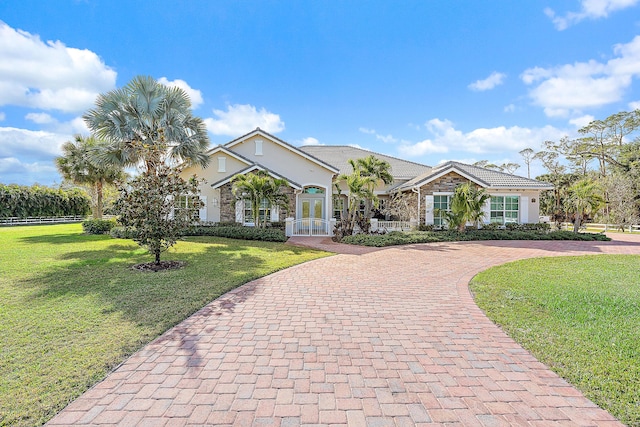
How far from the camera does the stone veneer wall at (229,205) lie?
21.1 m

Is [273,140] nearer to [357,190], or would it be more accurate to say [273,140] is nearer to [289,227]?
[289,227]

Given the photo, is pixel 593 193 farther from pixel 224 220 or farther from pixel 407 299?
pixel 224 220

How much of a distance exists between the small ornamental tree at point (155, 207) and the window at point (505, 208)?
2133 cm

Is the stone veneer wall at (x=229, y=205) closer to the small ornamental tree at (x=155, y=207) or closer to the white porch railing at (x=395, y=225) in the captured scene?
the white porch railing at (x=395, y=225)

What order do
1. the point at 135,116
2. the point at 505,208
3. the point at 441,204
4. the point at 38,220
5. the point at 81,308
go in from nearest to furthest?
1. the point at 81,308
2. the point at 135,116
3. the point at 441,204
4. the point at 505,208
5. the point at 38,220

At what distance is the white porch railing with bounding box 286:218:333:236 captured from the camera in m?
19.5

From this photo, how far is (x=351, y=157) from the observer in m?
29.4

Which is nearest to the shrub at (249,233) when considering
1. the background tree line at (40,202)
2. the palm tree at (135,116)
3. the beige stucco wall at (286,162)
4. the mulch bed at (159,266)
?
the palm tree at (135,116)

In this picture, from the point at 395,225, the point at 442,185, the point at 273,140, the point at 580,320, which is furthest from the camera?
the point at 273,140

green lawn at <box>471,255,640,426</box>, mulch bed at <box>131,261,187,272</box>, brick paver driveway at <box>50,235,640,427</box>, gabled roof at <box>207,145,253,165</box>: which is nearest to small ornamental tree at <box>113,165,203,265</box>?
mulch bed at <box>131,261,187,272</box>

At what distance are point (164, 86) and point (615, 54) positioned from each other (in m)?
24.6

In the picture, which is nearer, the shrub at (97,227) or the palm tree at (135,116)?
the palm tree at (135,116)

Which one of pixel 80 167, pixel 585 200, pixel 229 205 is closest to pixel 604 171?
pixel 585 200

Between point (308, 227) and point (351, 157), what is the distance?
11.9 meters
